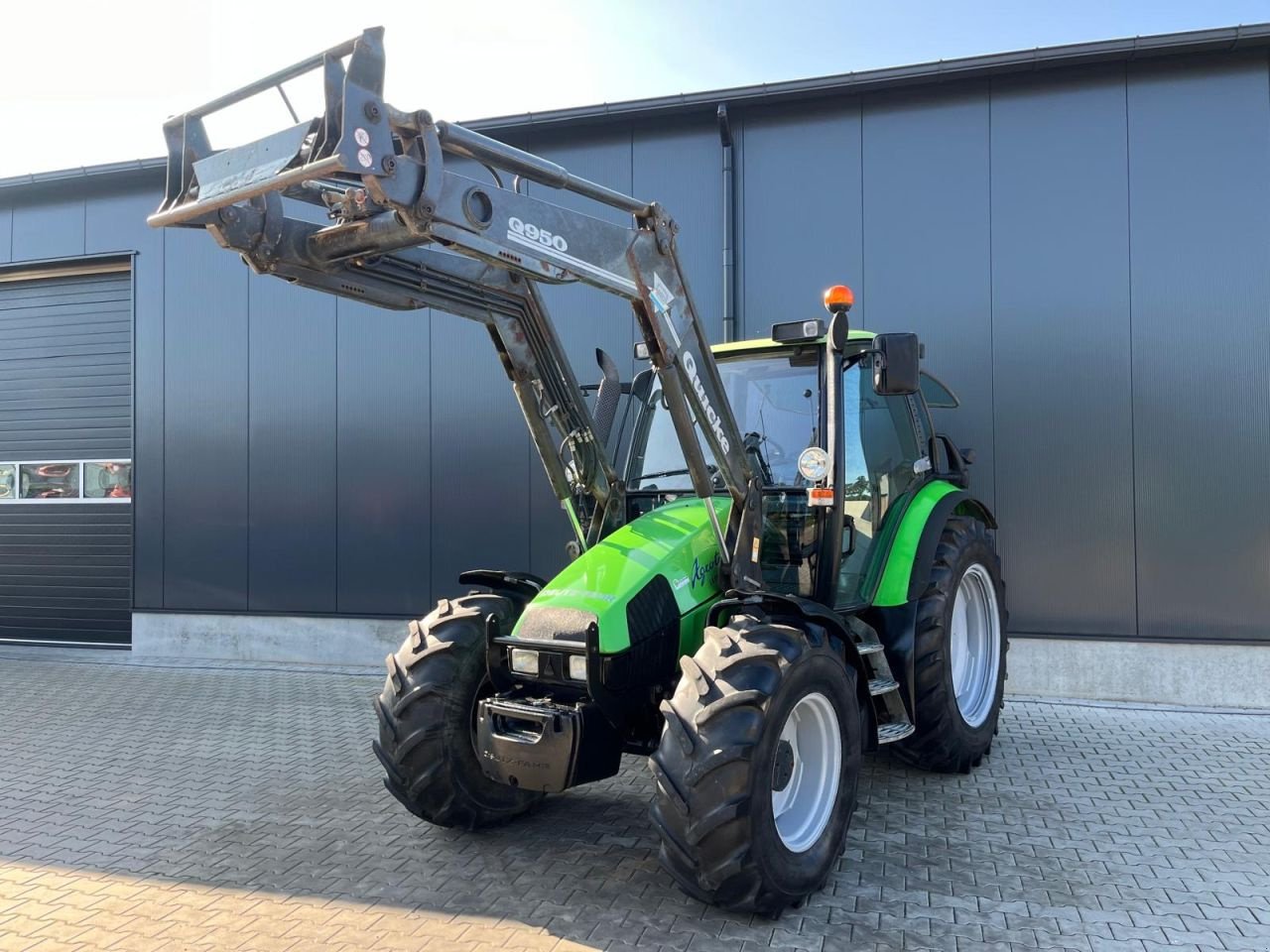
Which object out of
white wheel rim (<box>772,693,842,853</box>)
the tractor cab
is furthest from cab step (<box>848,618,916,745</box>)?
white wheel rim (<box>772,693,842,853</box>)

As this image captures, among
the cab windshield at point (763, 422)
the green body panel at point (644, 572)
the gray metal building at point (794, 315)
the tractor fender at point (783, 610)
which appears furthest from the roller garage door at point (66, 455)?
the tractor fender at point (783, 610)

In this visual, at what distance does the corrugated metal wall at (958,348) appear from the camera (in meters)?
6.97

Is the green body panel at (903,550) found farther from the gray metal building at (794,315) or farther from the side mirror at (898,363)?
the gray metal building at (794,315)

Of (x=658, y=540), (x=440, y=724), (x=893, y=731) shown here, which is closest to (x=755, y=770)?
(x=658, y=540)

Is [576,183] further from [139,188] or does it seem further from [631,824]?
[139,188]

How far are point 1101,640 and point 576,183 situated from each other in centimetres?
582

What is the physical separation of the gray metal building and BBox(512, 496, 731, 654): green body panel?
3.88m

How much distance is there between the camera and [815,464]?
4.24 m

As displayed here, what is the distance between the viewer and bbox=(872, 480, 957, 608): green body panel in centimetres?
472

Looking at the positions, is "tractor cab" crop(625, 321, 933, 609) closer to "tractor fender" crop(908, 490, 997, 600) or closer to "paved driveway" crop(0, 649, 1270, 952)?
"tractor fender" crop(908, 490, 997, 600)

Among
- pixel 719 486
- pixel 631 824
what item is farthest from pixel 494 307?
pixel 631 824

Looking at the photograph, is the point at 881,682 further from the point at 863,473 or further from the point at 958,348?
the point at 958,348

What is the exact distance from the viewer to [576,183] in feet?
11.2

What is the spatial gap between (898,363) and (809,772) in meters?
1.88
